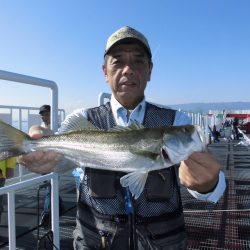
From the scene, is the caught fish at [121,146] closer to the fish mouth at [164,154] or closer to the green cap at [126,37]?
the fish mouth at [164,154]

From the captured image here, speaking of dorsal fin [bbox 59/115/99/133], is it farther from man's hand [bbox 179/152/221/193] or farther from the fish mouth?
man's hand [bbox 179/152/221/193]

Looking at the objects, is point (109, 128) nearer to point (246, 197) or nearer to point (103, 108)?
point (103, 108)

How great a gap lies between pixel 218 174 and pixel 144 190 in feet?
2.06

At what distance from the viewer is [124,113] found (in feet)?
10.6

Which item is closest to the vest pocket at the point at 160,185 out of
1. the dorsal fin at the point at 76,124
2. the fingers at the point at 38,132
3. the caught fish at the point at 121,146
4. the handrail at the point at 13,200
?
the caught fish at the point at 121,146

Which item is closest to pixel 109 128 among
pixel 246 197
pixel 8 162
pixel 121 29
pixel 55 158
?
pixel 55 158

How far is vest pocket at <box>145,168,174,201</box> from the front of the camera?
2.94 metres

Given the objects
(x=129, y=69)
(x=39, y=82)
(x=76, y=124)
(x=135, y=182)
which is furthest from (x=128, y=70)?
(x=39, y=82)

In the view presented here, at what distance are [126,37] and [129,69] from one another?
0.98ft

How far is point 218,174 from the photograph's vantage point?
2.73 meters

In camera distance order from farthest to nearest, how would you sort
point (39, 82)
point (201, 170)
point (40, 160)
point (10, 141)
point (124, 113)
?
1. point (39, 82)
2. point (124, 113)
3. point (40, 160)
4. point (10, 141)
5. point (201, 170)

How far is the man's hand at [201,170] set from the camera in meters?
2.60

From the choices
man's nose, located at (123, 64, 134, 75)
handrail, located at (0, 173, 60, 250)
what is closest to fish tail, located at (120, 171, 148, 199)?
man's nose, located at (123, 64, 134, 75)

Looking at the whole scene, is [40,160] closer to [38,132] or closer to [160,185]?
[38,132]
